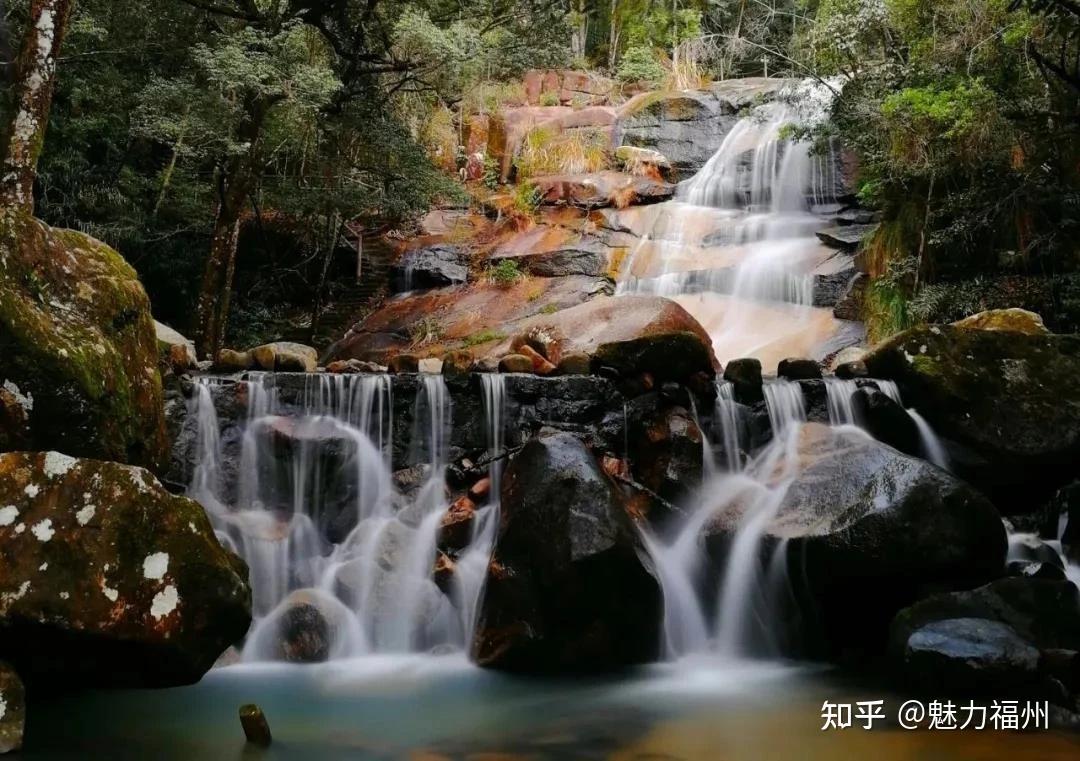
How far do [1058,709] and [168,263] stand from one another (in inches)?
591

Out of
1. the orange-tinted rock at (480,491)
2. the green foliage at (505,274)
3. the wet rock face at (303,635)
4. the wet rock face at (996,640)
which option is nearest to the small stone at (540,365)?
the orange-tinted rock at (480,491)

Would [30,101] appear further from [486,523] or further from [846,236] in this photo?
[846,236]

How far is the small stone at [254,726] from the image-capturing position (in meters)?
4.46

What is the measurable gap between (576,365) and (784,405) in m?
2.11

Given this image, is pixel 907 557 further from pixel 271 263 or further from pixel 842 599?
pixel 271 263

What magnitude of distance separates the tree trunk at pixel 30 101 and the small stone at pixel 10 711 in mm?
4591

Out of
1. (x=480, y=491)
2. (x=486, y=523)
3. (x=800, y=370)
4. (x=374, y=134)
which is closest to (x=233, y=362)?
(x=480, y=491)

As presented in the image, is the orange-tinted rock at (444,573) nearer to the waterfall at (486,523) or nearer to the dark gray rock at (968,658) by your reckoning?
the waterfall at (486,523)

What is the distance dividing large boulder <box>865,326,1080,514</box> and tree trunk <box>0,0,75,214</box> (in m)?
8.29

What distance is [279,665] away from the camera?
6.00 m

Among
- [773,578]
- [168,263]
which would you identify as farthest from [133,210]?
[773,578]

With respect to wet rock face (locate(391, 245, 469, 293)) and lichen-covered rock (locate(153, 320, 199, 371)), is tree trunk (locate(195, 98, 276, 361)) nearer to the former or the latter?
lichen-covered rock (locate(153, 320, 199, 371))

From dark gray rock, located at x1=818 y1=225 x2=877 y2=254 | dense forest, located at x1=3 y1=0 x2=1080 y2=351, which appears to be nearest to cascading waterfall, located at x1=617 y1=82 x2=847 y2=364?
dark gray rock, located at x1=818 y1=225 x2=877 y2=254

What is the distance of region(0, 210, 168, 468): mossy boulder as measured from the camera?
504 cm
